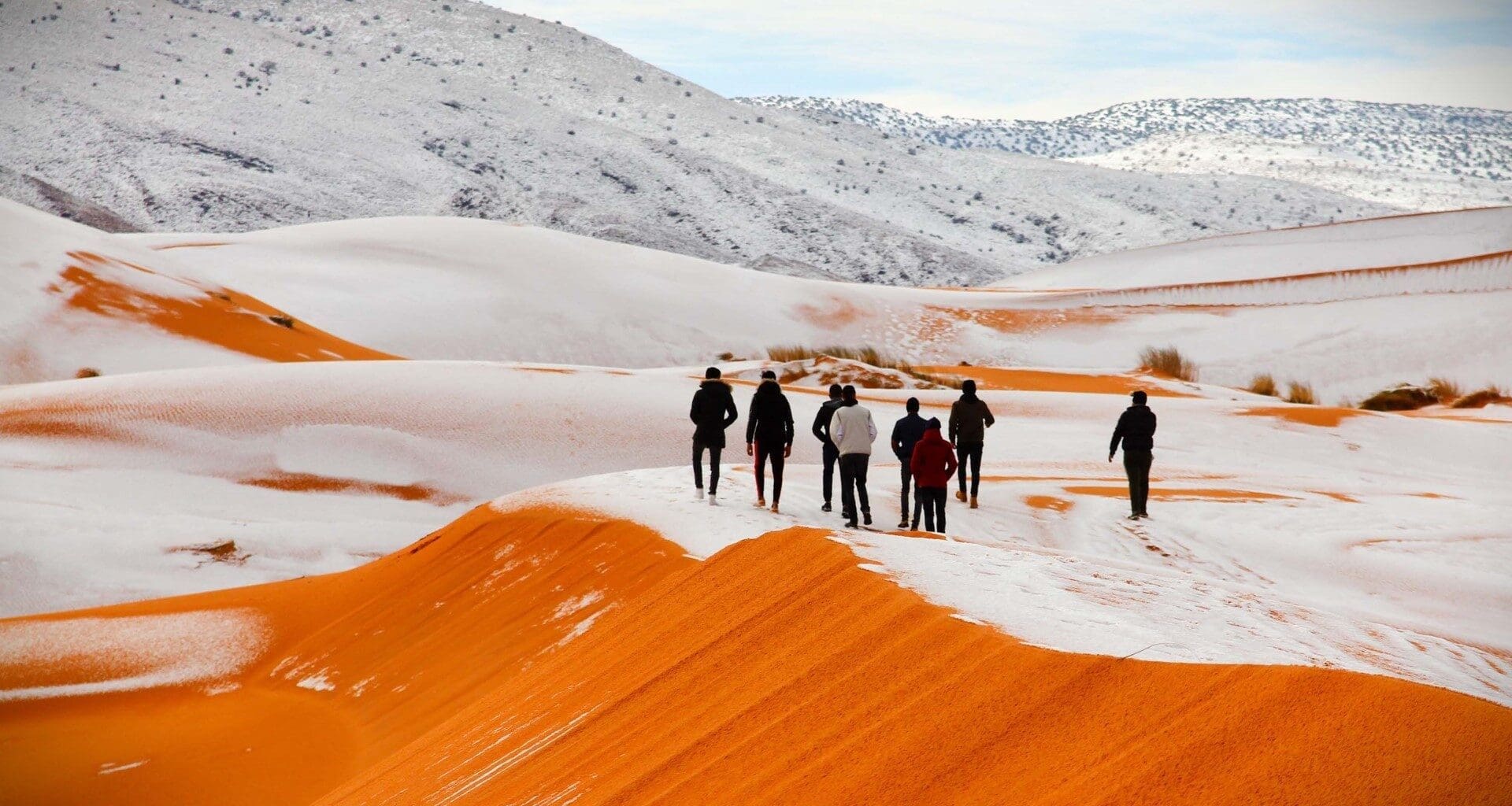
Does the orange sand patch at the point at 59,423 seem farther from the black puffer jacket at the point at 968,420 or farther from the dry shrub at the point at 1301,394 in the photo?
the dry shrub at the point at 1301,394

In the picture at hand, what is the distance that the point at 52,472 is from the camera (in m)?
14.1

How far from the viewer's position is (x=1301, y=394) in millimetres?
26922

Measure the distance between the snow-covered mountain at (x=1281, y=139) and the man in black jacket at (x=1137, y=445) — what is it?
84444 mm

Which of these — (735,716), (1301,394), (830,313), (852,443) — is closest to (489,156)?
(830,313)

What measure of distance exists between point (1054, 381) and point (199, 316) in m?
16.1

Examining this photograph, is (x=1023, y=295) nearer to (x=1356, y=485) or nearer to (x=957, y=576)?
(x=1356, y=485)

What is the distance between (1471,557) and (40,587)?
11.9 metres

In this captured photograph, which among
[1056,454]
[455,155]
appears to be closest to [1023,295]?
[1056,454]

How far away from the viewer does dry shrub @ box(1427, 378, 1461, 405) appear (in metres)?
26.6

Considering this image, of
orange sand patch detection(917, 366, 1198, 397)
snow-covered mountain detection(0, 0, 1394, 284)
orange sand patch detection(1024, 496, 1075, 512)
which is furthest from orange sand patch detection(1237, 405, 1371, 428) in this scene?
snow-covered mountain detection(0, 0, 1394, 284)

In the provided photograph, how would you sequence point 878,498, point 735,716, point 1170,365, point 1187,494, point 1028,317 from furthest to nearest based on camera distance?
point 1028,317 < point 1170,365 < point 1187,494 < point 878,498 < point 735,716

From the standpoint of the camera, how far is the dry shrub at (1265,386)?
28.1 meters

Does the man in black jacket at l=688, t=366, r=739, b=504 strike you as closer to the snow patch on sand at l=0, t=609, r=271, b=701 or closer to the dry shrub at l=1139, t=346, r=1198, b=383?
the snow patch on sand at l=0, t=609, r=271, b=701

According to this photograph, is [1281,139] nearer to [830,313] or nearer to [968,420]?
[830,313]
